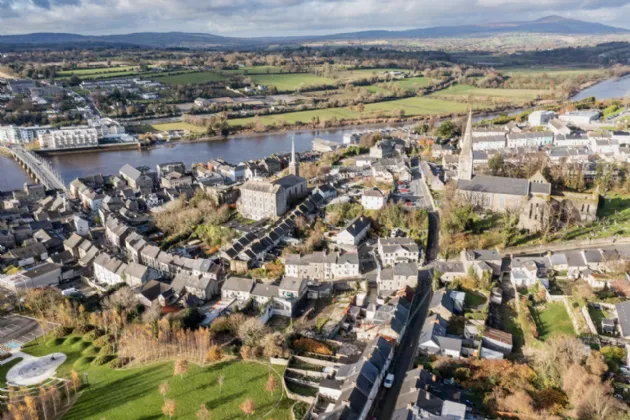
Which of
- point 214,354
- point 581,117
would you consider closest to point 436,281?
point 214,354

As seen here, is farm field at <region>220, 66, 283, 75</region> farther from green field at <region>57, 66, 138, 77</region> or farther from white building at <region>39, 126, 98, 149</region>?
white building at <region>39, 126, 98, 149</region>

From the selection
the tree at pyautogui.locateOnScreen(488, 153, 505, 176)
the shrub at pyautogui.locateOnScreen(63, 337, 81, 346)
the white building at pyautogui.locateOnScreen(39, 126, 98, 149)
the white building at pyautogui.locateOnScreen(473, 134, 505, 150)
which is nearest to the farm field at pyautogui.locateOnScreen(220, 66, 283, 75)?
the white building at pyautogui.locateOnScreen(39, 126, 98, 149)

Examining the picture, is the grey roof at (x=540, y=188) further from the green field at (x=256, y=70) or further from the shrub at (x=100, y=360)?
the green field at (x=256, y=70)

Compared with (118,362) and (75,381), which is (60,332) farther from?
(75,381)

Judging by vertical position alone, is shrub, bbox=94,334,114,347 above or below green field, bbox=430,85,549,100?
below

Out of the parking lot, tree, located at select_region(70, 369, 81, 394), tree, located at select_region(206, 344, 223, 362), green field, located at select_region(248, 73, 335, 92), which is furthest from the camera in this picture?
green field, located at select_region(248, 73, 335, 92)
